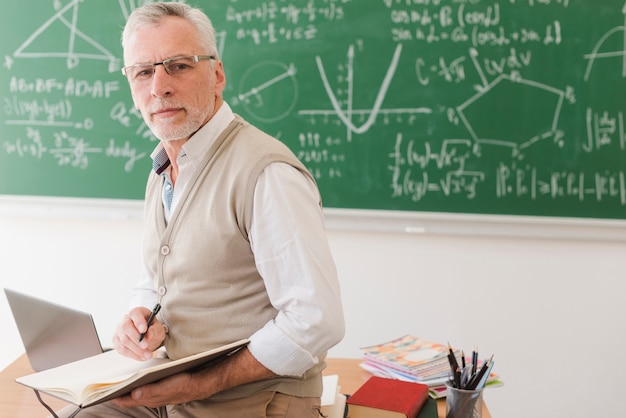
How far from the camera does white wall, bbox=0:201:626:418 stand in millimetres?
2982

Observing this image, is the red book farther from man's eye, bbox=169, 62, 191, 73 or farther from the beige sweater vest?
man's eye, bbox=169, 62, 191, 73

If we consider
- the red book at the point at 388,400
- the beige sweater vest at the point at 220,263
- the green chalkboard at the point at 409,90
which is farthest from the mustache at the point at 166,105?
the green chalkboard at the point at 409,90

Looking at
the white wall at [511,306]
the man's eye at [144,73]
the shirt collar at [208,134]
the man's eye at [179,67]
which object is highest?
the man's eye at [179,67]

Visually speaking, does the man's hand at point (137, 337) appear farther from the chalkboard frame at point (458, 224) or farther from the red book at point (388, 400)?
the chalkboard frame at point (458, 224)

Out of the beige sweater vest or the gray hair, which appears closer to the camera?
the beige sweater vest

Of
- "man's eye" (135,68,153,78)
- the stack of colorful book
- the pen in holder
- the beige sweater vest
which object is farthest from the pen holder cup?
"man's eye" (135,68,153,78)

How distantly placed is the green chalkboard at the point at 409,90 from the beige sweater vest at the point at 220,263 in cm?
133

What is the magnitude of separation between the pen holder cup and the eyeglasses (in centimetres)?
98

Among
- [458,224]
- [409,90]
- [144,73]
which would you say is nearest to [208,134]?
[144,73]

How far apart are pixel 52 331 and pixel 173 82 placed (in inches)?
26.8

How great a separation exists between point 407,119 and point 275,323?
158 cm

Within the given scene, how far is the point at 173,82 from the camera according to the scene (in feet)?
5.81

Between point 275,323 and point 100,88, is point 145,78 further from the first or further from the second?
point 100,88

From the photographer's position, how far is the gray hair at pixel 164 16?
1.75 meters
